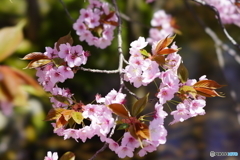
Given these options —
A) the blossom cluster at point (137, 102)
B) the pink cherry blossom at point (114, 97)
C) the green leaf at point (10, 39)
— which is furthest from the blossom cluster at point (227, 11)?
the green leaf at point (10, 39)

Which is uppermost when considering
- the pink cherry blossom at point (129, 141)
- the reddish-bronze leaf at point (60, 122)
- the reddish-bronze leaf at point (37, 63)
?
the reddish-bronze leaf at point (37, 63)

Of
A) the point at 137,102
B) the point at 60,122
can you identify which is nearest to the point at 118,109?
the point at 137,102

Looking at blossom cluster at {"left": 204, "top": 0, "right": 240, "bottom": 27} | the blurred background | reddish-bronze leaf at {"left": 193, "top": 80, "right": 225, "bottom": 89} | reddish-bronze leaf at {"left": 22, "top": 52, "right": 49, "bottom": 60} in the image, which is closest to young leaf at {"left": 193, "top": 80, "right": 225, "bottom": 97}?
reddish-bronze leaf at {"left": 193, "top": 80, "right": 225, "bottom": 89}

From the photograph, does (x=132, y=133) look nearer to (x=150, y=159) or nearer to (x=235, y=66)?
(x=150, y=159)

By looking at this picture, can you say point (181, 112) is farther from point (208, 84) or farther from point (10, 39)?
point (10, 39)

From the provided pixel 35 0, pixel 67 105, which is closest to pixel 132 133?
pixel 67 105

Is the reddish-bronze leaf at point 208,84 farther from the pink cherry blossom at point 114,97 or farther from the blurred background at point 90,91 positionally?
the blurred background at point 90,91

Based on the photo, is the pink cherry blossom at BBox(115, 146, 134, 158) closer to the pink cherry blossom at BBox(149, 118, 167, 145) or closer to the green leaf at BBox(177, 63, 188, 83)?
the pink cherry blossom at BBox(149, 118, 167, 145)

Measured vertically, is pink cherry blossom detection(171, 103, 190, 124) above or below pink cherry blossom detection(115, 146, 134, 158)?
above
